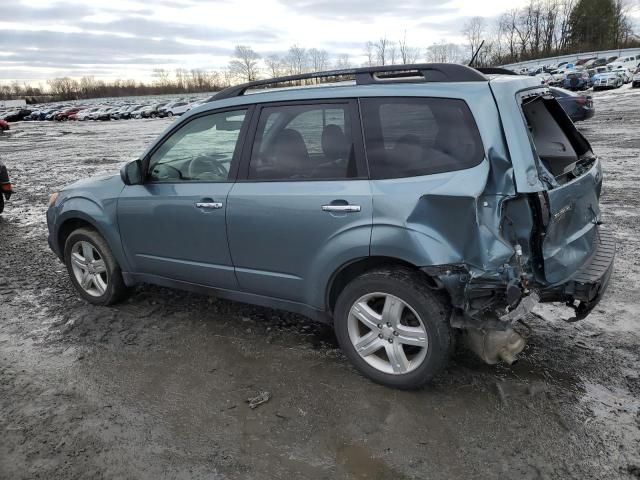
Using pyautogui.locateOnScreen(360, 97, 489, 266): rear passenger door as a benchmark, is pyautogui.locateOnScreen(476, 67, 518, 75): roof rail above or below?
above

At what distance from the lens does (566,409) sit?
306 centimetres

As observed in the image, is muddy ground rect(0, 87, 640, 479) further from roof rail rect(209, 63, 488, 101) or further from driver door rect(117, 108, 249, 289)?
roof rail rect(209, 63, 488, 101)

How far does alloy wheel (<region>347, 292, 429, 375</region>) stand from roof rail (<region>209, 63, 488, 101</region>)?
4.54 ft

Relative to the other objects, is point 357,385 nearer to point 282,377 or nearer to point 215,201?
point 282,377

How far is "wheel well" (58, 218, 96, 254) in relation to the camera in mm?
4762

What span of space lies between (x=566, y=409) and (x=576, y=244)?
1032 mm

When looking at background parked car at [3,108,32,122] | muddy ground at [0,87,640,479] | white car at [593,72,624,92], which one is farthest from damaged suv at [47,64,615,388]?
background parked car at [3,108,32,122]

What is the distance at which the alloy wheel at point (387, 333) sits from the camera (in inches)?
124

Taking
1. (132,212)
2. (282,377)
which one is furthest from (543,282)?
(132,212)

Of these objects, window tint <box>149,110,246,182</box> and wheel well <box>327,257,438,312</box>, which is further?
window tint <box>149,110,246,182</box>

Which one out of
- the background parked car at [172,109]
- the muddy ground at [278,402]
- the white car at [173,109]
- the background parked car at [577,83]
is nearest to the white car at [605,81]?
the background parked car at [577,83]

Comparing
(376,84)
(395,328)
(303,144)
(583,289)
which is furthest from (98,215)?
(583,289)

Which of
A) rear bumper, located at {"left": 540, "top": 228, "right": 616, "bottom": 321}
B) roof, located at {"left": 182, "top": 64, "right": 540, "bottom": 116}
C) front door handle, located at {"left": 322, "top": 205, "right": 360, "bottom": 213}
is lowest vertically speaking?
rear bumper, located at {"left": 540, "top": 228, "right": 616, "bottom": 321}

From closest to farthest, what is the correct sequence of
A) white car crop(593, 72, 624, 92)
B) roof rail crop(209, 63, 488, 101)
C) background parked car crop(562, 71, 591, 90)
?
roof rail crop(209, 63, 488, 101) → white car crop(593, 72, 624, 92) → background parked car crop(562, 71, 591, 90)
